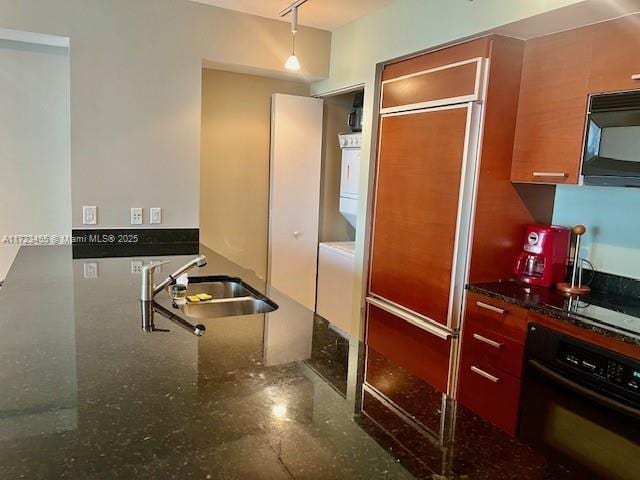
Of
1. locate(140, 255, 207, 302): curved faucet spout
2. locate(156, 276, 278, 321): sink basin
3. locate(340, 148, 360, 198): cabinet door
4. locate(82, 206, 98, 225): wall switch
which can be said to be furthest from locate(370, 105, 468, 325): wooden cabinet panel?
locate(82, 206, 98, 225): wall switch

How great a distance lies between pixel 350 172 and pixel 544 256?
1.66 m

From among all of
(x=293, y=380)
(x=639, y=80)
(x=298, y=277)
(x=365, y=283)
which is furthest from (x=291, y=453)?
(x=298, y=277)

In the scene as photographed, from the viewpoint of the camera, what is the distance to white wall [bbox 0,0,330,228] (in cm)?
283

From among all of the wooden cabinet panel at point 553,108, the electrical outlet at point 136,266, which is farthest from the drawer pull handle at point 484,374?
the electrical outlet at point 136,266

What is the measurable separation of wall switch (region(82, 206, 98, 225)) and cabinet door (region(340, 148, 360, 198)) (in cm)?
176

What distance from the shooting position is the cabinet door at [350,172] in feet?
11.8

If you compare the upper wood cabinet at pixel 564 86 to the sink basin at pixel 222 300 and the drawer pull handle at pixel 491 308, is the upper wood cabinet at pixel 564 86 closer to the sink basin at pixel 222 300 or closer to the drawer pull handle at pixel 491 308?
the drawer pull handle at pixel 491 308

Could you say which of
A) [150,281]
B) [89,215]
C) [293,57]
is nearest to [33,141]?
[89,215]

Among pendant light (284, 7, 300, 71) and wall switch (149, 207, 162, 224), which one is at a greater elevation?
pendant light (284, 7, 300, 71)

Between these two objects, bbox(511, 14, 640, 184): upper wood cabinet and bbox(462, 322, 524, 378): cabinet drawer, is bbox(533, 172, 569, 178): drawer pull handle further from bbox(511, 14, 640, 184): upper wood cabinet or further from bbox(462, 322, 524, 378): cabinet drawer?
bbox(462, 322, 524, 378): cabinet drawer

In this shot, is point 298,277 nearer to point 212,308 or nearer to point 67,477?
point 212,308

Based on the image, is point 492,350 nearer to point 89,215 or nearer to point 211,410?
point 211,410

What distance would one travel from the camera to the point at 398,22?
9.37 feet

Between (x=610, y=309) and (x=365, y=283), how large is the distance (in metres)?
1.51
